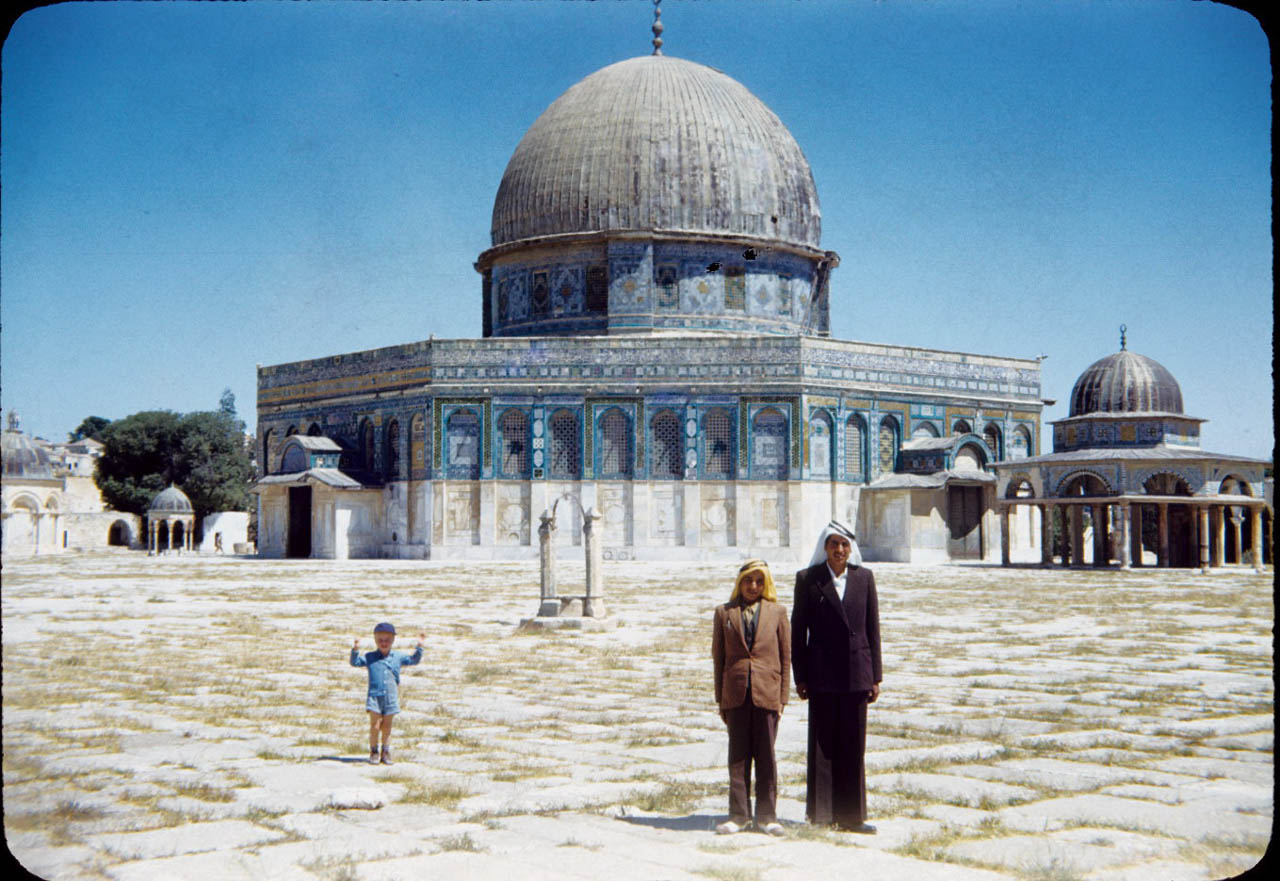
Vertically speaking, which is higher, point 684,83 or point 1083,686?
point 684,83

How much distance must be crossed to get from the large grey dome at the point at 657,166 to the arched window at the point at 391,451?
8.15m

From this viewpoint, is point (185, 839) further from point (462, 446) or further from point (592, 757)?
point (462, 446)

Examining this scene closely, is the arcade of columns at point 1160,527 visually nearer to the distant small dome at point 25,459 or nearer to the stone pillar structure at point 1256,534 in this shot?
the stone pillar structure at point 1256,534

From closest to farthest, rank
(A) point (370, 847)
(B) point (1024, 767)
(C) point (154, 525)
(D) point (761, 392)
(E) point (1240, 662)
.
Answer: (A) point (370, 847) < (B) point (1024, 767) < (E) point (1240, 662) < (D) point (761, 392) < (C) point (154, 525)

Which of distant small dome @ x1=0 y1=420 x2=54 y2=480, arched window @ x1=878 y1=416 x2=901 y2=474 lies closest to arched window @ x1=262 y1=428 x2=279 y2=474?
distant small dome @ x1=0 y1=420 x2=54 y2=480

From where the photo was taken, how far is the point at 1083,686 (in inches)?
458

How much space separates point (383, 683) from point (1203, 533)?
3239 centimetres

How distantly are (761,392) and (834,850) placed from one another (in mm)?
35119

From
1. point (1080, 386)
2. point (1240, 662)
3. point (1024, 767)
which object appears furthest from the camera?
point (1080, 386)

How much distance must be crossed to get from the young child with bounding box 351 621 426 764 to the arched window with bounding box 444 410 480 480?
109 feet

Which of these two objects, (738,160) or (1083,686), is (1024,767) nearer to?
(1083,686)

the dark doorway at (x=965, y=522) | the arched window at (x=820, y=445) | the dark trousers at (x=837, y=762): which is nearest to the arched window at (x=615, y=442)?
the arched window at (x=820, y=445)

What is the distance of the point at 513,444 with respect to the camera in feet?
137

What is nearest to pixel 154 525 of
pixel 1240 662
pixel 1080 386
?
pixel 1080 386
